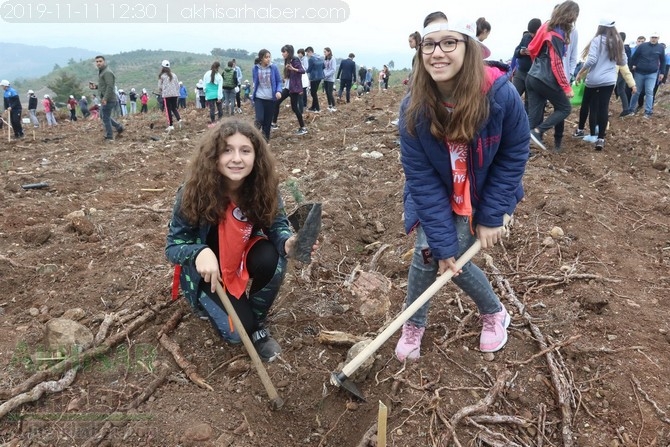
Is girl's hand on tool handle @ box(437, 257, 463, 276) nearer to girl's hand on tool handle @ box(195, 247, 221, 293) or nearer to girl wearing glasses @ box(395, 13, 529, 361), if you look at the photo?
girl wearing glasses @ box(395, 13, 529, 361)

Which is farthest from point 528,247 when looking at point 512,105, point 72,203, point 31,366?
point 72,203

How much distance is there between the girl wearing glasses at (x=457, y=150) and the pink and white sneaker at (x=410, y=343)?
215 mm

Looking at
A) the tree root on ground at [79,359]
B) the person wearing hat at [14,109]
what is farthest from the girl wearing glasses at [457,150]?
the person wearing hat at [14,109]

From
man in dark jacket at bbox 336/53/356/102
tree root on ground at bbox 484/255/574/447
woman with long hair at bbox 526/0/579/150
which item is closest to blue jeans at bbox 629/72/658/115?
woman with long hair at bbox 526/0/579/150

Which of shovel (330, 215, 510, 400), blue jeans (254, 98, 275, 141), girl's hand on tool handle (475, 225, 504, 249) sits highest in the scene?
blue jeans (254, 98, 275, 141)

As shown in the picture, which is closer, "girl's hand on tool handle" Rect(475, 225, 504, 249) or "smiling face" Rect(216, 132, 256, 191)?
"girl's hand on tool handle" Rect(475, 225, 504, 249)

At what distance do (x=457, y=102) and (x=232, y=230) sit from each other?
1384mm

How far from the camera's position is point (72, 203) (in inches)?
217

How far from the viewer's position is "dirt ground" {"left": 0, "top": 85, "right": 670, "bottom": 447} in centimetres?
218

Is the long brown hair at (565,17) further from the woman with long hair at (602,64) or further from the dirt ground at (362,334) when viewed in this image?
the dirt ground at (362,334)

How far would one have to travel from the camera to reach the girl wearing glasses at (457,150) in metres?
1.84

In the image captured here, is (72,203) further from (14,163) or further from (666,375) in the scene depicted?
(666,375)

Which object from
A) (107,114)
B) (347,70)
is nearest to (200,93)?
(347,70)

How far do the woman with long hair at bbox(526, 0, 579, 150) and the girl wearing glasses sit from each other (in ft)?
10.5
